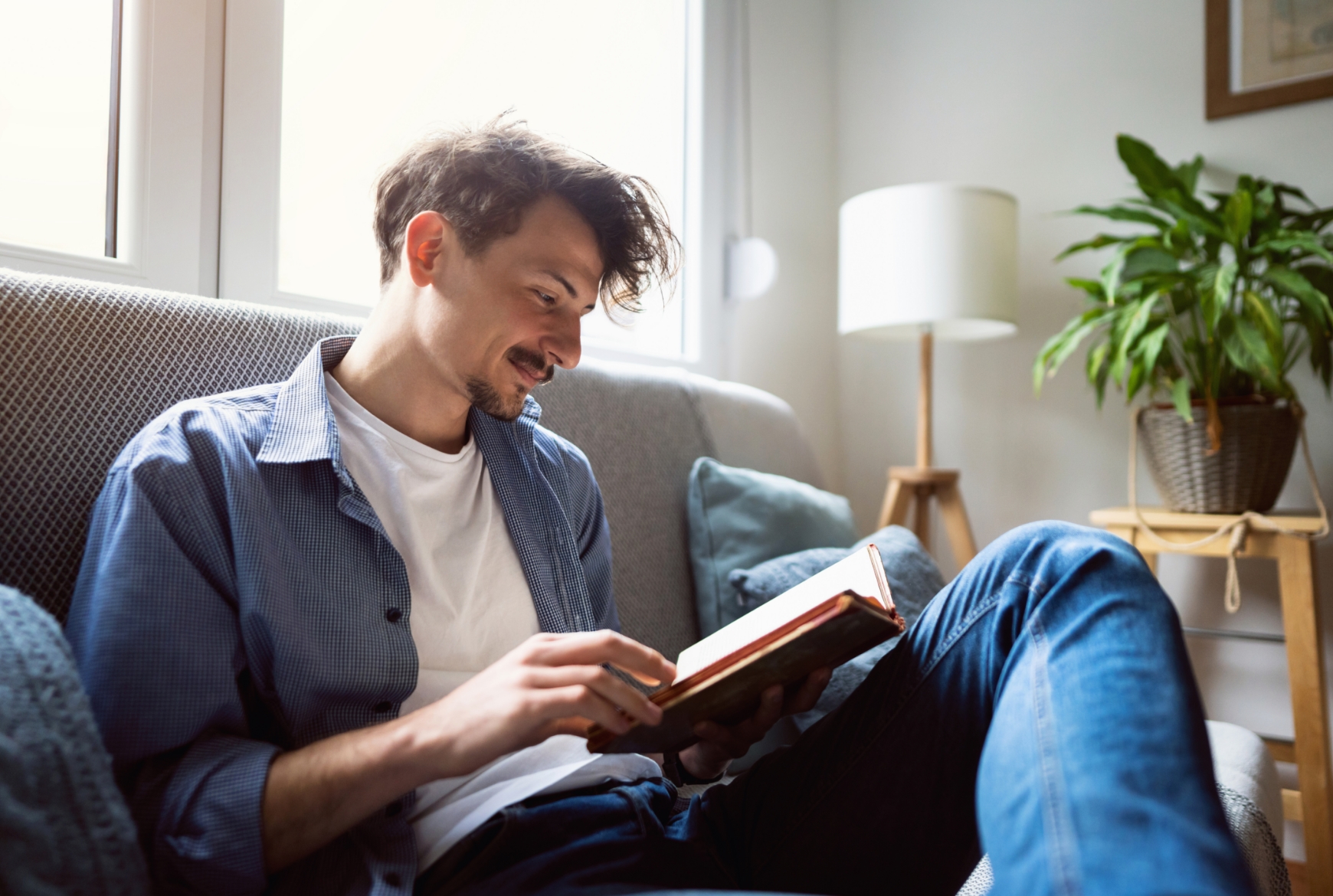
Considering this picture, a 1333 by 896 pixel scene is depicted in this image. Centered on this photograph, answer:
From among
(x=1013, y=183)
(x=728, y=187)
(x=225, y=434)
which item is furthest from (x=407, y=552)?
(x=1013, y=183)

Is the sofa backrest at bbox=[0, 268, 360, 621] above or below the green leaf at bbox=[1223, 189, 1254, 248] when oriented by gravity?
below

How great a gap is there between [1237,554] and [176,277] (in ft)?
Answer: 6.20

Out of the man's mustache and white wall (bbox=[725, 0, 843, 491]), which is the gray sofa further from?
white wall (bbox=[725, 0, 843, 491])

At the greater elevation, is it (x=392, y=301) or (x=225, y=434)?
(x=392, y=301)

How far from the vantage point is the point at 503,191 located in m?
0.94

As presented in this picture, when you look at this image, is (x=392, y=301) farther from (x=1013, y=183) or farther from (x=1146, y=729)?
(x=1013, y=183)

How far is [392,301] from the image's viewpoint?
0.95 m

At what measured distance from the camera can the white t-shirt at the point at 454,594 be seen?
0.76 meters

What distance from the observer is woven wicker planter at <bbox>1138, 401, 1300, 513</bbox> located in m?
1.74

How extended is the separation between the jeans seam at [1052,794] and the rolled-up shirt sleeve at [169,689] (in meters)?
0.51

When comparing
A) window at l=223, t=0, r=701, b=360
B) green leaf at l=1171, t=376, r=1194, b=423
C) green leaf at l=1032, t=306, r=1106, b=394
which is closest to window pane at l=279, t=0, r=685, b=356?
window at l=223, t=0, r=701, b=360

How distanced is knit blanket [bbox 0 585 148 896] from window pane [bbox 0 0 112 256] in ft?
2.66

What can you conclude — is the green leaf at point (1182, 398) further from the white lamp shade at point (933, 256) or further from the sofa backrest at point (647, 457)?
the sofa backrest at point (647, 457)

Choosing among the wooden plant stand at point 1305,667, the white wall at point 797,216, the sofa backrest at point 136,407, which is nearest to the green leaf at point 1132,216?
the wooden plant stand at point 1305,667
